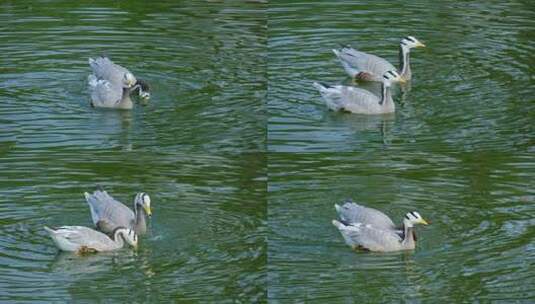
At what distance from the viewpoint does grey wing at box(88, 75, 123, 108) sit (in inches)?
578

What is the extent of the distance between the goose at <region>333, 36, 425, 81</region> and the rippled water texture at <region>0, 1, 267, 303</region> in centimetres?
76

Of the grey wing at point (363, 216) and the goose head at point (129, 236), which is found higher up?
the grey wing at point (363, 216)

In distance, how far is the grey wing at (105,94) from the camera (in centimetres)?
1469

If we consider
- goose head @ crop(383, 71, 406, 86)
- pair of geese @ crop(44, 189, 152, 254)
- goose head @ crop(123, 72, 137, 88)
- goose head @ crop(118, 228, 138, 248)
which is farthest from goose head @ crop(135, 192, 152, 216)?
goose head @ crop(383, 71, 406, 86)

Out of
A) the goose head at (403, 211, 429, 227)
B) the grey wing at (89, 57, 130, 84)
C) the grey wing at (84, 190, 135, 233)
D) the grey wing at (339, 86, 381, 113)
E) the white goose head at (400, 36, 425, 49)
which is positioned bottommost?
the grey wing at (84, 190, 135, 233)

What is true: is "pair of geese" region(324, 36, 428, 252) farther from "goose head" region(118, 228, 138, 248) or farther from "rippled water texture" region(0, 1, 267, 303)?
"goose head" region(118, 228, 138, 248)

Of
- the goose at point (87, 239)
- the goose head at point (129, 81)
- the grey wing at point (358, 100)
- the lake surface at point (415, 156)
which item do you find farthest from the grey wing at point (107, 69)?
the goose at point (87, 239)

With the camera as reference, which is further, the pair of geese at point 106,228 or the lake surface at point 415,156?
the pair of geese at point 106,228

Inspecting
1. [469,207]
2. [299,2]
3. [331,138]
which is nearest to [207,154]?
[331,138]

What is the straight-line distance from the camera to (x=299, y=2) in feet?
57.6

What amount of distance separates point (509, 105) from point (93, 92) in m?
3.42

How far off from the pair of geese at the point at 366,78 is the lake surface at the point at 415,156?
112mm

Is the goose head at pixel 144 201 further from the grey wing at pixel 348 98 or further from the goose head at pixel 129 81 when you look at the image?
the grey wing at pixel 348 98

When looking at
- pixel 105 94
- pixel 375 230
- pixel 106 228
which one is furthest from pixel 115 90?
pixel 375 230
